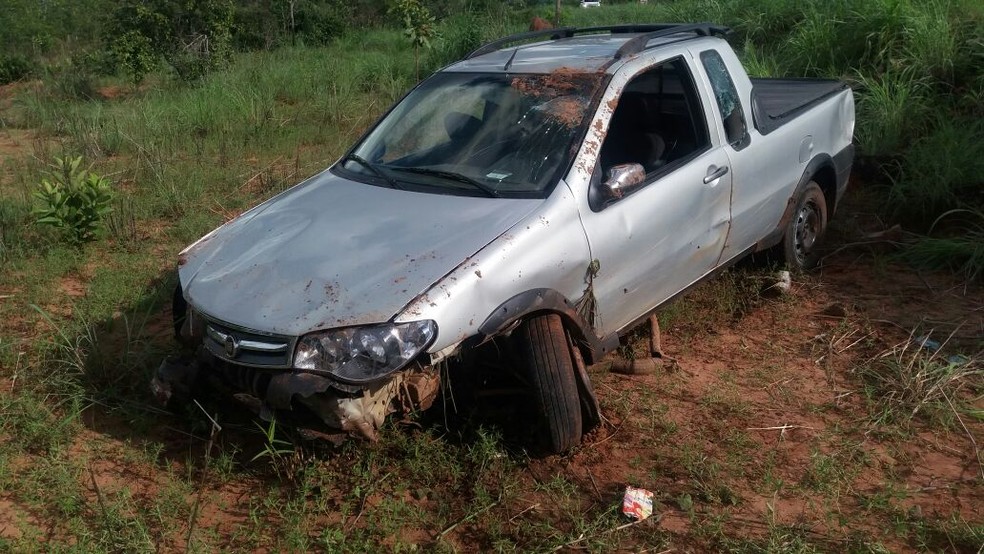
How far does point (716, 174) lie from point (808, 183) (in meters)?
1.30

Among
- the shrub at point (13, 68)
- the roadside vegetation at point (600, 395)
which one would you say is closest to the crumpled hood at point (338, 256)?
the roadside vegetation at point (600, 395)

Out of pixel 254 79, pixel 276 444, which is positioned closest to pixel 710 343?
pixel 276 444

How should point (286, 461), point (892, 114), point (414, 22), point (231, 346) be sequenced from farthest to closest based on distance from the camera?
1. point (414, 22)
2. point (892, 114)
3. point (286, 461)
4. point (231, 346)

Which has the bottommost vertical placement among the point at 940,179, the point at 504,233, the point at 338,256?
the point at 940,179

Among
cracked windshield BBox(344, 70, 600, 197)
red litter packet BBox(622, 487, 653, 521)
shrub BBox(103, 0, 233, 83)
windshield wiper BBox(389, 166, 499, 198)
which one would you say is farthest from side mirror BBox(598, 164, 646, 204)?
shrub BBox(103, 0, 233, 83)

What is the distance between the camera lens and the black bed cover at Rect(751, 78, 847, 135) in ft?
15.8

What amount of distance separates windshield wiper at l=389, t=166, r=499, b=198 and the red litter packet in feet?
4.58

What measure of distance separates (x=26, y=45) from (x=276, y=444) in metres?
16.7

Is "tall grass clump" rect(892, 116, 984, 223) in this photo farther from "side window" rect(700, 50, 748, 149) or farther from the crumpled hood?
the crumpled hood

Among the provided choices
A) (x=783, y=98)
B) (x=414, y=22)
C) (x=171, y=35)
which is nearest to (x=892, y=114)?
(x=783, y=98)

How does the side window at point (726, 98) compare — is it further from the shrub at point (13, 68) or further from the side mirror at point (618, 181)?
the shrub at point (13, 68)

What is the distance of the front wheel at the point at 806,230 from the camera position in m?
5.27

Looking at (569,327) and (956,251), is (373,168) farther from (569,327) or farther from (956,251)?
(956,251)

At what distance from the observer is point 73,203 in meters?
6.17
